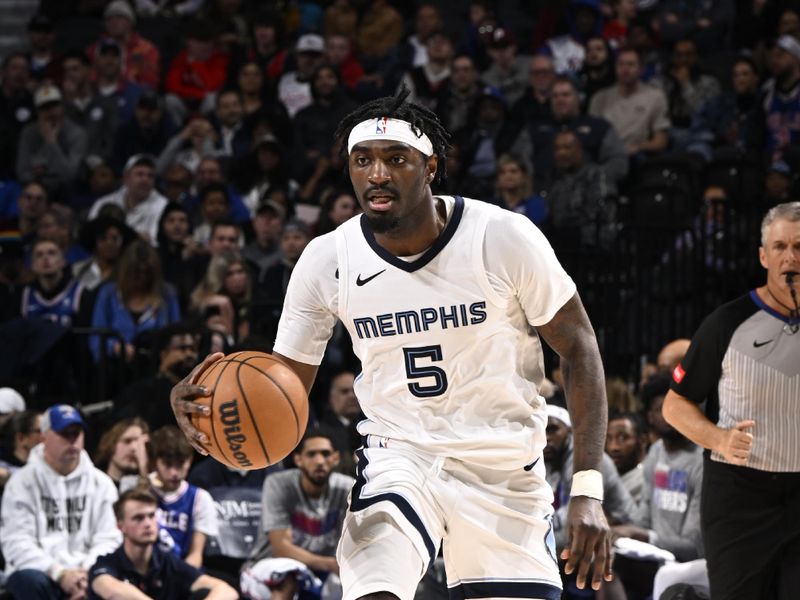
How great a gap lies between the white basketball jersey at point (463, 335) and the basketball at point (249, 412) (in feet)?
0.92

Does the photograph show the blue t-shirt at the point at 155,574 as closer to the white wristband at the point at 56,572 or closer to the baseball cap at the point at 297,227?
the white wristband at the point at 56,572

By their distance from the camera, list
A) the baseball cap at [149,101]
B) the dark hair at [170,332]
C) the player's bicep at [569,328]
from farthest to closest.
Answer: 1. the baseball cap at [149,101]
2. the dark hair at [170,332]
3. the player's bicep at [569,328]

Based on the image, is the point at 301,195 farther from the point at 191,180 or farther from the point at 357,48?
the point at 357,48

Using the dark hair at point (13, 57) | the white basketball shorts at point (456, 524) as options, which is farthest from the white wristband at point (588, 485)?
the dark hair at point (13, 57)

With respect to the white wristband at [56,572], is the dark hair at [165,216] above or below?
above

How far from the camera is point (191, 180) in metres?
12.5

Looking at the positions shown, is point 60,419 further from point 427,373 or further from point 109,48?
point 109,48

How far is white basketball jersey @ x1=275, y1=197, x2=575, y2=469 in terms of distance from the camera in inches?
168

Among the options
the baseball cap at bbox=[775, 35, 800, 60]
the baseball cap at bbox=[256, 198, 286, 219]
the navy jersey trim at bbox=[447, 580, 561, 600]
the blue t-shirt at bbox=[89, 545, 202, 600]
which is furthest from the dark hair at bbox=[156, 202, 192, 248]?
the navy jersey trim at bbox=[447, 580, 561, 600]

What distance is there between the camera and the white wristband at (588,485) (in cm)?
407

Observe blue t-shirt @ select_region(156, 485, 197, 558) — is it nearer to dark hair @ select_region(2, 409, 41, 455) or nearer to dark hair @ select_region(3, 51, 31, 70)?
dark hair @ select_region(2, 409, 41, 455)

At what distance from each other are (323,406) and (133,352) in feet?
4.71

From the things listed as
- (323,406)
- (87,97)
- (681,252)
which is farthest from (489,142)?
(87,97)

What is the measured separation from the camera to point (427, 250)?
4355mm
